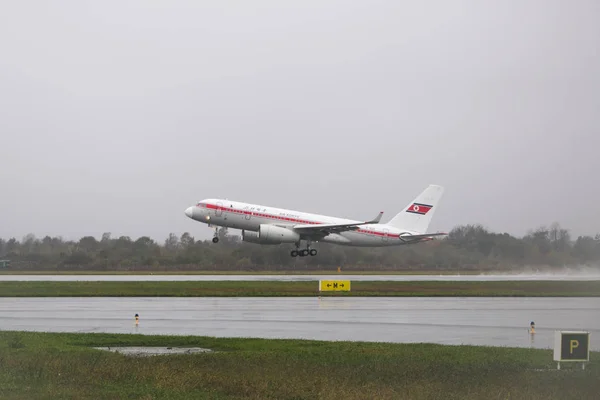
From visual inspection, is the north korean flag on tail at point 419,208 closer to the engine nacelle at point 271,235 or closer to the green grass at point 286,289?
the engine nacelle at point 271,235

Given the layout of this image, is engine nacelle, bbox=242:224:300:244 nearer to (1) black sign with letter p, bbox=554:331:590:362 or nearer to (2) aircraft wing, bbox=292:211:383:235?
(2) aircraft wing, bbox=292:211:383:235

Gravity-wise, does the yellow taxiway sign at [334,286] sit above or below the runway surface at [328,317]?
above

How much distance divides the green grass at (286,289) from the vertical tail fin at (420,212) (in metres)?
16.6

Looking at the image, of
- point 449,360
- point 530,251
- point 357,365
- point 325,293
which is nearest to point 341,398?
point 357,365

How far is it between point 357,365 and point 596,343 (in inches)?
360

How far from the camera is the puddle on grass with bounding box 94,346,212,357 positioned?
65.5 ft

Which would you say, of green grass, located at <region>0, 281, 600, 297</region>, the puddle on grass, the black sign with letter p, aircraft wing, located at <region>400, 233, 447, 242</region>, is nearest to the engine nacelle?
aircraft wing, located at <region>400, 233, 447, 242</region>

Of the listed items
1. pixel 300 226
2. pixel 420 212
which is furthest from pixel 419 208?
pixel 300 226

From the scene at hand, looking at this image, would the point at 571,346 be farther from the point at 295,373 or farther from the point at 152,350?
the point at 152,350

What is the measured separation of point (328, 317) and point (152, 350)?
10.7 metres

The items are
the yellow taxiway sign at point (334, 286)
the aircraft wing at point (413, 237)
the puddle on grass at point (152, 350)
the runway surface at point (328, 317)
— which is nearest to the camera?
the puddle on grass at point (152, 350)

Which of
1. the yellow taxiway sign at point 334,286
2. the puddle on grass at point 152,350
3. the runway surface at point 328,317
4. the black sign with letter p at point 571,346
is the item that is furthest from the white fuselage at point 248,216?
the black sign with letter p at point 571,346

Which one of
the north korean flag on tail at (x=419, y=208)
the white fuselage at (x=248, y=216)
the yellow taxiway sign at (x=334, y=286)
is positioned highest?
the north korean flag on tail at (x=419, y=208)

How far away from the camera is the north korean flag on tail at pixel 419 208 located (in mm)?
71562
